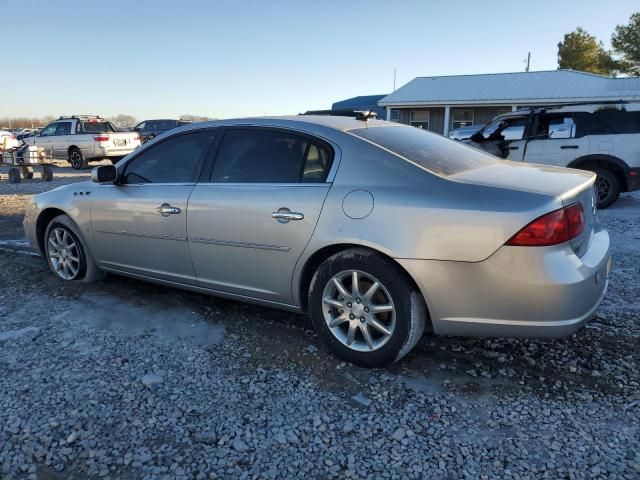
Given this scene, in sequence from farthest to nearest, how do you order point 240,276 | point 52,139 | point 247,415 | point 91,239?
point 52,139 → point 91,239 → point 240,276 → point 247,415

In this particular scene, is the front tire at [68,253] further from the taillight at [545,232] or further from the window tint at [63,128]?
the window tint at [63,128]

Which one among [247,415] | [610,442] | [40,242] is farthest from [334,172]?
[40,242]

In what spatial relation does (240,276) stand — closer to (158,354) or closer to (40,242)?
(158,354)

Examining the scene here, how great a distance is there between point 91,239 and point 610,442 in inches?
163

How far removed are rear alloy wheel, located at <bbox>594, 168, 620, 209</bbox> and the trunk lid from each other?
588cm

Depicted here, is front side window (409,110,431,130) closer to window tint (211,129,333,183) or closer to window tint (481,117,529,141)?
window tint (481,117,529,141)

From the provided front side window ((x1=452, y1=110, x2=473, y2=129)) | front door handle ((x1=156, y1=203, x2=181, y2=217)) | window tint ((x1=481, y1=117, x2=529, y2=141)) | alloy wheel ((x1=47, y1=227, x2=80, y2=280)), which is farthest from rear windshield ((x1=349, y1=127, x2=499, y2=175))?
front side window ((x1=452, y1=110, x2=473, y2=129))

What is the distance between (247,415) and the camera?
2.63m

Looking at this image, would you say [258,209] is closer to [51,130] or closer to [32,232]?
[32,232]

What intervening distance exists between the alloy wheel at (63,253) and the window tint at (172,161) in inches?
39.4

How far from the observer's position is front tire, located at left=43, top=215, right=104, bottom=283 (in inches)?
181

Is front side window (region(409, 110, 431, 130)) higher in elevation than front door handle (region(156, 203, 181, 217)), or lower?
higher

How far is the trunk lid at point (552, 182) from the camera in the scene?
2.73m

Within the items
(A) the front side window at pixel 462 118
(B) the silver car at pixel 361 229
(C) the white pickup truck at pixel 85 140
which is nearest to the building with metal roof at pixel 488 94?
(A) the front side window at pixel 462 118
